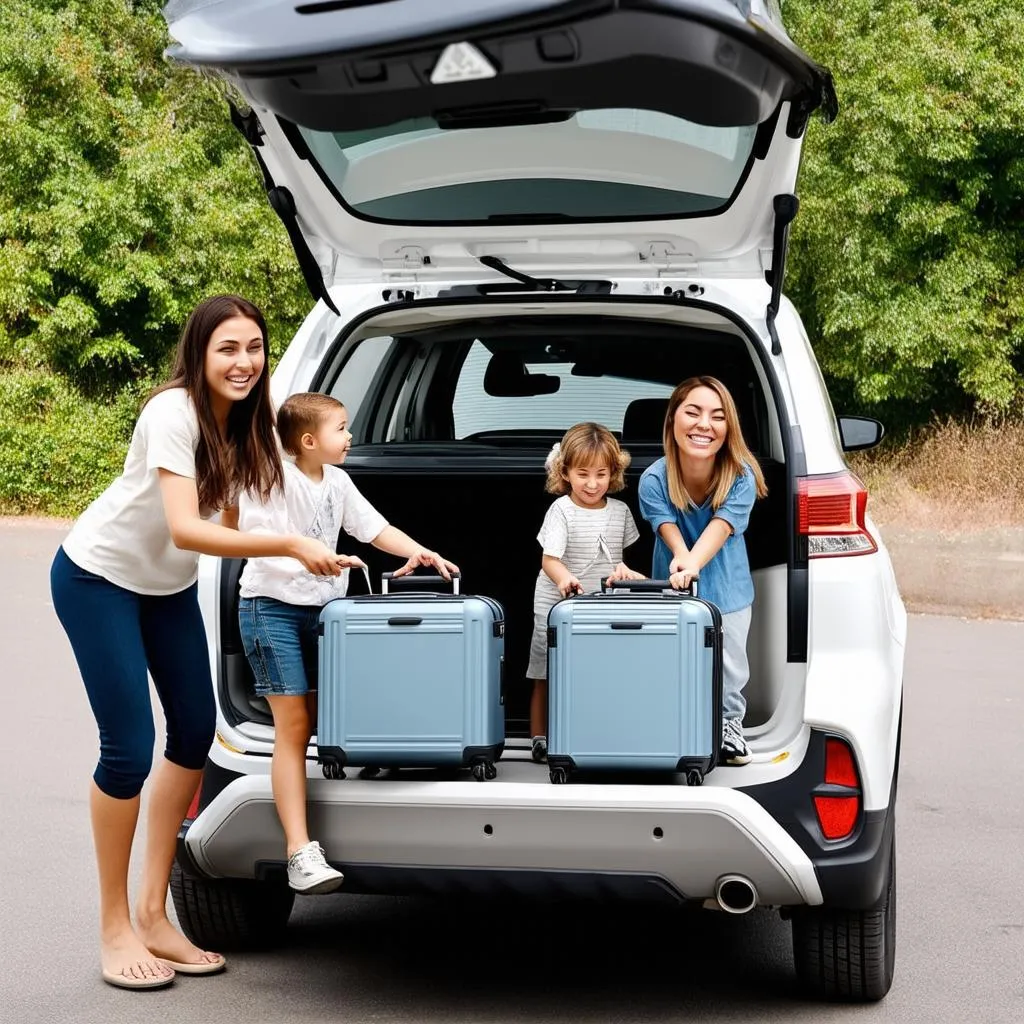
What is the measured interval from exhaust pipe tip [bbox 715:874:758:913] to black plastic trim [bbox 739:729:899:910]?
15 cm

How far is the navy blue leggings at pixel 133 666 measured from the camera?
390 centimetres

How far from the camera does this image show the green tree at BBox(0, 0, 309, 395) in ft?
75.0

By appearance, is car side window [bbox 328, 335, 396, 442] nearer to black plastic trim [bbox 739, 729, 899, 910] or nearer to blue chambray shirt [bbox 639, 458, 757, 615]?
blue chambray shirt [bbox 639, 458, 757, 615]

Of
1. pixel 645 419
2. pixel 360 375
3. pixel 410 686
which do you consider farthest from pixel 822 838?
pixel 360 375

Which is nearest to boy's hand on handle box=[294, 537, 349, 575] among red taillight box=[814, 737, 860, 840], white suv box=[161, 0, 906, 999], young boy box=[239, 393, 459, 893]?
young boy box=[239, 393, 459, 893]

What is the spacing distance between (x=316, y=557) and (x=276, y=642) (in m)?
0.31

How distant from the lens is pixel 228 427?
395 cm

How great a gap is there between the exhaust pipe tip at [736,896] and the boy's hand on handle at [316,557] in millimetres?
1105

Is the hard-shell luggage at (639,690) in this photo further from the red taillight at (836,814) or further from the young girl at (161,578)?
the young girl at (161,578)

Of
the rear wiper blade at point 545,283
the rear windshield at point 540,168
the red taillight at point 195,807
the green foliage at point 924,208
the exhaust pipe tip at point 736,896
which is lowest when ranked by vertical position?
the exhaust pipe tip at point 736,896

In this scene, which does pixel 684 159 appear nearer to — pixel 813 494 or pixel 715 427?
pixel 715 427

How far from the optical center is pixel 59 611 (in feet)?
12.8

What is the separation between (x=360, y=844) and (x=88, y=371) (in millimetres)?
21958

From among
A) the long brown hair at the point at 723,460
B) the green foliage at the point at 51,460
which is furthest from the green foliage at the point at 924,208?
the long brown hair at the point at 723,460
